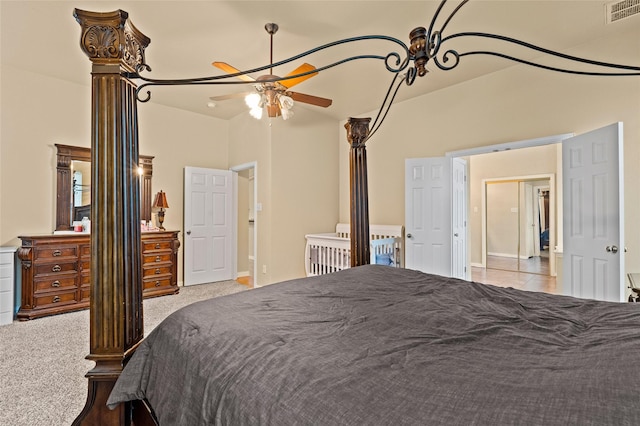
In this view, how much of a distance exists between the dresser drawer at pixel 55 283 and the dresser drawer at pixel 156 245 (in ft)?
2.87

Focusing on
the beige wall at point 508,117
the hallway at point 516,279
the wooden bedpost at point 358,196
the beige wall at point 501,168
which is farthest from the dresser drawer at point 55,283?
the beige wall at point 501,168

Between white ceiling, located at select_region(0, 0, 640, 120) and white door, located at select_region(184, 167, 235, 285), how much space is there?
1940 mm

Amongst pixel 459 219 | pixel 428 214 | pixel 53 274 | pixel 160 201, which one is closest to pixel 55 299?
pixel 53 274

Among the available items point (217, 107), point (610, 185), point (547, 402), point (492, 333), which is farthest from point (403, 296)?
A: point (217, 107)

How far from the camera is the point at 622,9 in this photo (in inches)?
103

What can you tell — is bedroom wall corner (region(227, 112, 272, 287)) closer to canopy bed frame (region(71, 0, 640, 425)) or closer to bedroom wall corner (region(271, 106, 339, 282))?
bedroom wall corner (region(271, 106, 339, 282))

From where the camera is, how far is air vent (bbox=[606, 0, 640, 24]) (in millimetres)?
2555

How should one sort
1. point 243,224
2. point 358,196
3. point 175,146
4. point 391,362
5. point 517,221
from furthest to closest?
point 517,221
point 243,224
point 175,146
point 358,196
point 391,362

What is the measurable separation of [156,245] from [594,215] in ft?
17.3

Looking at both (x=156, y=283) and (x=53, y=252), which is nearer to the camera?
(x=53, y=252)

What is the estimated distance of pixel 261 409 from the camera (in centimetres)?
76

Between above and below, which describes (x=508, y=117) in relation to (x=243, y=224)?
above

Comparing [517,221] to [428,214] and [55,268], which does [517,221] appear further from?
[55,268]

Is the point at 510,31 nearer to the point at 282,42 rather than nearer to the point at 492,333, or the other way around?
the point at 282,42
